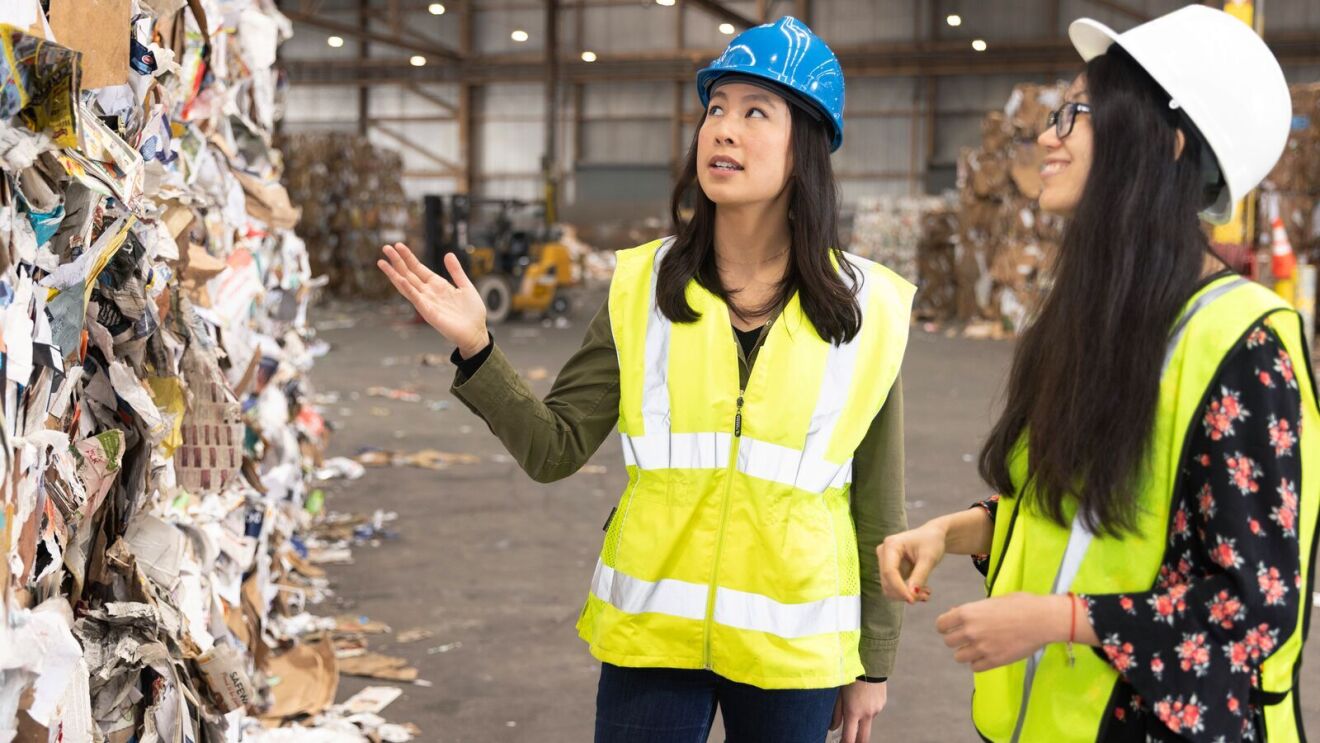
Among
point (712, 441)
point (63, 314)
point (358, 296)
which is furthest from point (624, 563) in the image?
point (358, 296)

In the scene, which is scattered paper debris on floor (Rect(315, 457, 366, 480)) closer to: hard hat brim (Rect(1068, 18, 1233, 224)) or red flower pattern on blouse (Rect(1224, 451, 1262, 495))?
hard hat brim (Rect(1068, 18, 1233, 224))

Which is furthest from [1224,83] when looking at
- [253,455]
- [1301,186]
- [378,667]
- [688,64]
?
[688,64]

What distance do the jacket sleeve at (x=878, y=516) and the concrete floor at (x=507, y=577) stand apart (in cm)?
18

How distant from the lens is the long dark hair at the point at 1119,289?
136cm

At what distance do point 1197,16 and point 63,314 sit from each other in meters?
1.36

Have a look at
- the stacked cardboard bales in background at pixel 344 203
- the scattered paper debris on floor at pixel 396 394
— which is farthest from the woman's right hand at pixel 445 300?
the stacked cardboard bales in background at pixel 344 203

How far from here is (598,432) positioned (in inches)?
81.6

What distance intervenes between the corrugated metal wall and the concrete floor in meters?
15.5

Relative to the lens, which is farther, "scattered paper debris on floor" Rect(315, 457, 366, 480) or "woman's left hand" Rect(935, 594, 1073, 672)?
"scattered paper debris on floor" Rect(315, 457, 366, 480)

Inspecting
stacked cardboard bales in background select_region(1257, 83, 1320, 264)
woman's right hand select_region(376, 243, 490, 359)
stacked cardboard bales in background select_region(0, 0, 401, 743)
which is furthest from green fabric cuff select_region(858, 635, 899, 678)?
stacked cardboard bales in background select_region(1257, 83, 1320, 264)

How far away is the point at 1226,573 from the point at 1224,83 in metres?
0.49

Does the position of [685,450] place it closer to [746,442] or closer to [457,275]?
[746,442]

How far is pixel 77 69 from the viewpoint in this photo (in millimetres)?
1416

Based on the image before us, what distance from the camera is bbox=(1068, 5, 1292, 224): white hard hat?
1.35 m
